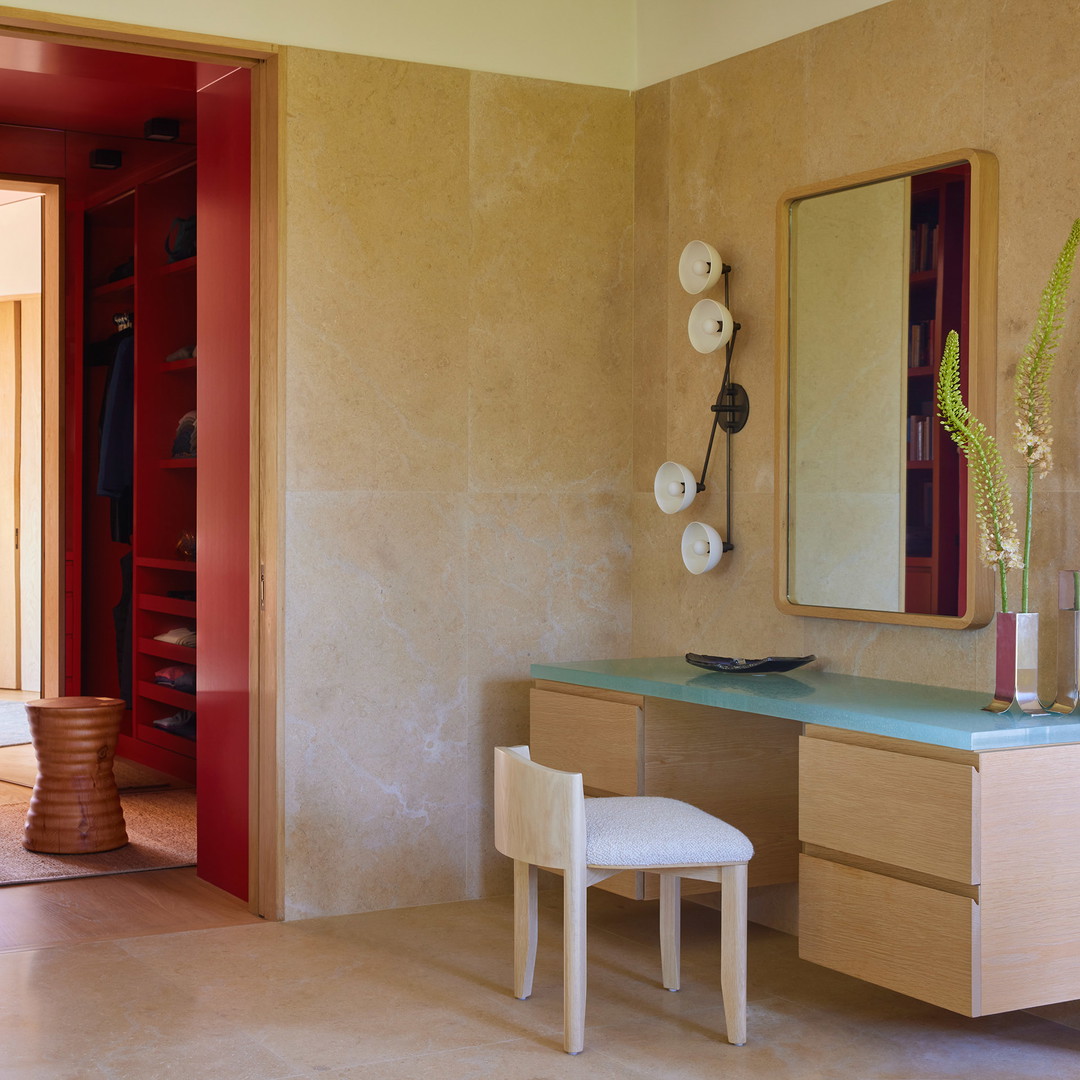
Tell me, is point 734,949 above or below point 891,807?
below

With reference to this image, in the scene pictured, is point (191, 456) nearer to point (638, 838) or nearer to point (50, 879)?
point (50, 879)

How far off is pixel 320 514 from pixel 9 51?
1.44m

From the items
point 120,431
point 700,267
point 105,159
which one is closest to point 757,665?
point 700,267

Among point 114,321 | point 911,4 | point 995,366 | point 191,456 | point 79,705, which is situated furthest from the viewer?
point 114,321

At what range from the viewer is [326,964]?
3.45m

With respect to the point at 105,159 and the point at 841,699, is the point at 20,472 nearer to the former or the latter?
the point at 105,159

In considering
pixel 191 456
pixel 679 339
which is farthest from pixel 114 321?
pixel 679 339

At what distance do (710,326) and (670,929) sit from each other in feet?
5.26

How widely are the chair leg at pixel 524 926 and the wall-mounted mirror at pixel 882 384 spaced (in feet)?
3.36

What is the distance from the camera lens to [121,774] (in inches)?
232

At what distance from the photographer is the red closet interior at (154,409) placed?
13.5ft

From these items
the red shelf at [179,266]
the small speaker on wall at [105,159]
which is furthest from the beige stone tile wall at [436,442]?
the small speaker on wall at [105,159]

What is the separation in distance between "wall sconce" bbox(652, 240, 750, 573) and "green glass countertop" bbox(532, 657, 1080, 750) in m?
0.33

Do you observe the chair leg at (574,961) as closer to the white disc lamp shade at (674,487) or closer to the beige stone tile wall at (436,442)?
the beige stone tile wall at (436,442)
